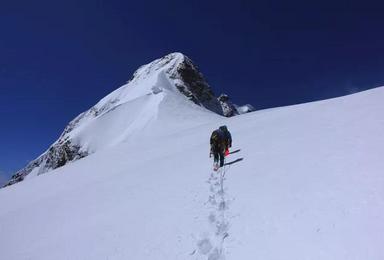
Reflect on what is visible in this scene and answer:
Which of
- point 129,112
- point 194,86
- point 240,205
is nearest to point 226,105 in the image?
point 194,86

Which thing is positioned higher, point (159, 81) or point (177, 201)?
point (159, 81)

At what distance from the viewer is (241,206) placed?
7.19m

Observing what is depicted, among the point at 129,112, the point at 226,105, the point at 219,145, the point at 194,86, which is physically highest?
the point at 226,105

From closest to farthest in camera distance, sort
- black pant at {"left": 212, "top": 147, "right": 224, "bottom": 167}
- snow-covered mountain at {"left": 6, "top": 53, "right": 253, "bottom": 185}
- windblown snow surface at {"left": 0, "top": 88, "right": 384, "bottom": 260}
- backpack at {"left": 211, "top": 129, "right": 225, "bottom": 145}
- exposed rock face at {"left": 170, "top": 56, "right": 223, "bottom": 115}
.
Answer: windblown snow surface at {"left": 0, "top": 88, "right": 384, "bottom": 260}
black pant at {"left": 212, "top": 147, "right": 224, "bottom": 167}
backpack at {"left": 211, "top": 129, "right": 225, "bottom": 145}
snow-covered mountain at {"left": 6, "top": 53, "right": 253, "bottom": 185}
exposed rock face at {"left": 170, "top": 56, "right": 223, "bottom": 115}

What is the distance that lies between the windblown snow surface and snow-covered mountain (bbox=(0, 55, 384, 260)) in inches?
1.1

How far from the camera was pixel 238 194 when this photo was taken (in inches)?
319

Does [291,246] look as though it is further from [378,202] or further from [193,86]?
[193,86]

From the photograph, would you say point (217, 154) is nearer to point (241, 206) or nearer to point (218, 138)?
point (218, 138)

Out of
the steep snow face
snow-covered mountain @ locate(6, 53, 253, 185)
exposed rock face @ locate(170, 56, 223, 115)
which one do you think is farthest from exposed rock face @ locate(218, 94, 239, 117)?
the steep snow face

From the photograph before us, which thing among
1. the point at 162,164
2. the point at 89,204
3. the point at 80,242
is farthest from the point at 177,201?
the point at 162,164

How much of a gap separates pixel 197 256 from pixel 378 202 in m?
3.49

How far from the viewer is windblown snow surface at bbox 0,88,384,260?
17.2ft

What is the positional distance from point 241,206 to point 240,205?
0.08 metres

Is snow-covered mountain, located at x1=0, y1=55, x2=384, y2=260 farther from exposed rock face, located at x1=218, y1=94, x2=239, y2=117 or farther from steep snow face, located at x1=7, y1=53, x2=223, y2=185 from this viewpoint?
exposed rock face, located at x1=218, y1=94, x2=239, y2=117
